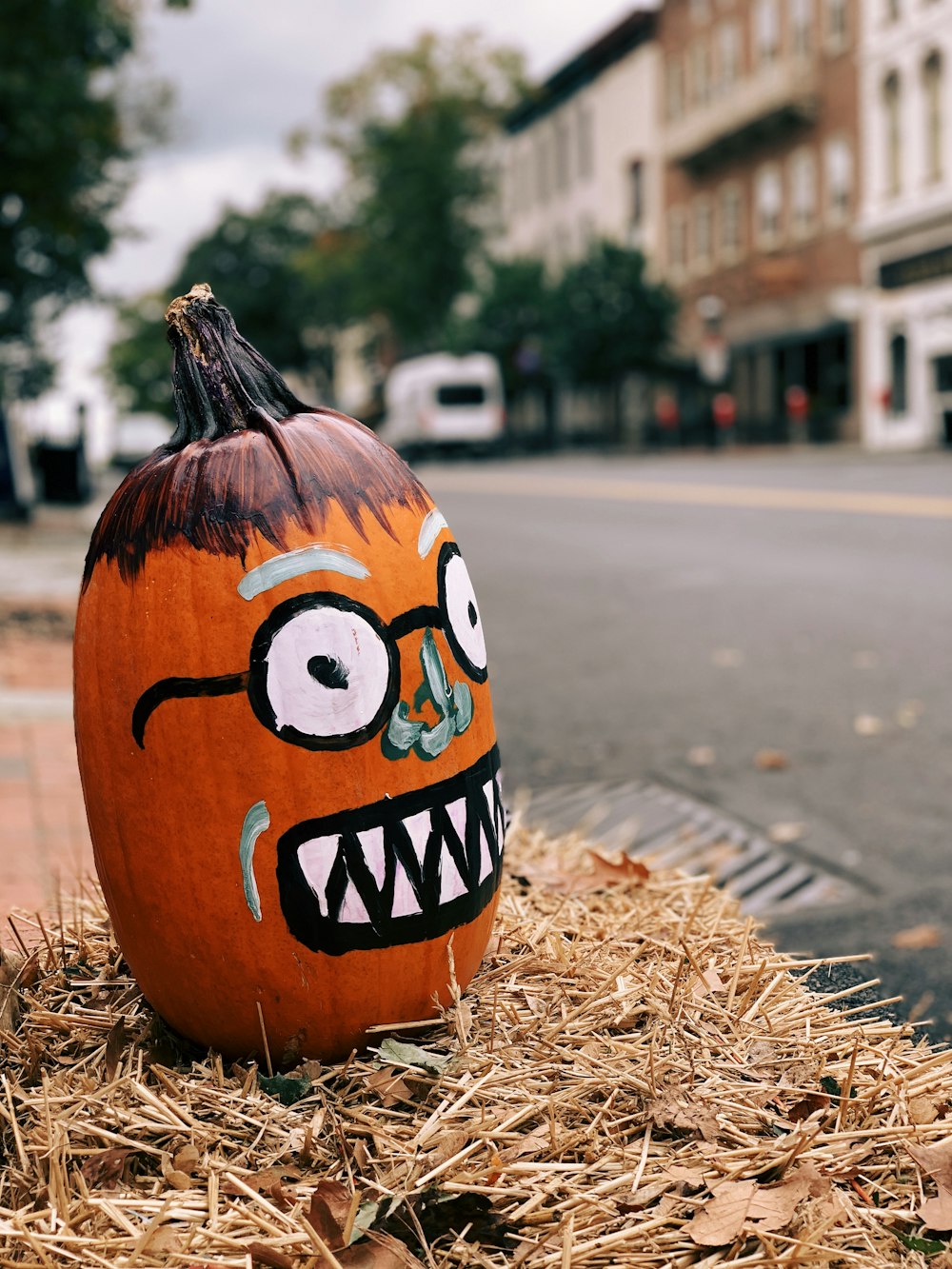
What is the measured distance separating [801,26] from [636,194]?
1054 cm

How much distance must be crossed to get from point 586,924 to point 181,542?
106 centimetres

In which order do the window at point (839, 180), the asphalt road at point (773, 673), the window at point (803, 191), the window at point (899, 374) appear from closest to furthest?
the asphalt road at point (773, 673), the window at point (899, 374), the window at point (839, 180), the window at point (803, 191)

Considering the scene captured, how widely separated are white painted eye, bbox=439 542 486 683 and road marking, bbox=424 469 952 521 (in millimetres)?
11272

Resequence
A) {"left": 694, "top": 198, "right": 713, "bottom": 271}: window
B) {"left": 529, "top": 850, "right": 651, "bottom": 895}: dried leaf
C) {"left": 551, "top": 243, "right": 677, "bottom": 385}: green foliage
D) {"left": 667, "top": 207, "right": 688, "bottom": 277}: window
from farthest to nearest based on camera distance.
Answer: {"left": 667, "top": 207, "right": 688, "bottom": 277}: window, {"left": 694, "top": 198, "right": 713, "bottom": 271}: window, {"left": 551, "top": 243, "right": 677, "bottom": 385}: green foliage, {"left": 529, "top": 850, "right": 651, "bottom": 895}: dried leaf

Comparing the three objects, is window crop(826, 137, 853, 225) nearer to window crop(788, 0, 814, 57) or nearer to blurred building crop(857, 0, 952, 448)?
blurred building crop(857, 0, 952, 448)

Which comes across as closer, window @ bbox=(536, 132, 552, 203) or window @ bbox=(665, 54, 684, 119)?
window @ bbox=(665, 54, 684, 119)

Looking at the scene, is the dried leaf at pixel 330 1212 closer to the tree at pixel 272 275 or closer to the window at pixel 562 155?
the window at pixel 562 155

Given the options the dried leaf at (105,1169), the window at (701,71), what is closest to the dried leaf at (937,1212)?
the dried leaf at (105,1169)

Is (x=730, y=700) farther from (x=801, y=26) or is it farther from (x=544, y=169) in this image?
(x=544, y=169)

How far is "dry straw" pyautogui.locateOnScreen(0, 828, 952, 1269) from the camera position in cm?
169

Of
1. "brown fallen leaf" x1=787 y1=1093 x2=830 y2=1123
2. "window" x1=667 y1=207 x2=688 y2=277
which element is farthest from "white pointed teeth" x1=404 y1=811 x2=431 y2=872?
"window" x1=667 y1=207 x2=688 y2=277

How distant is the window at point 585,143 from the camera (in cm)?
4716

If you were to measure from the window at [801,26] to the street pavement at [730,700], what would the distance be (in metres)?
24.3

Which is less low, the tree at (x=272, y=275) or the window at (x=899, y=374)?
the tree at (x=272, y=275)
